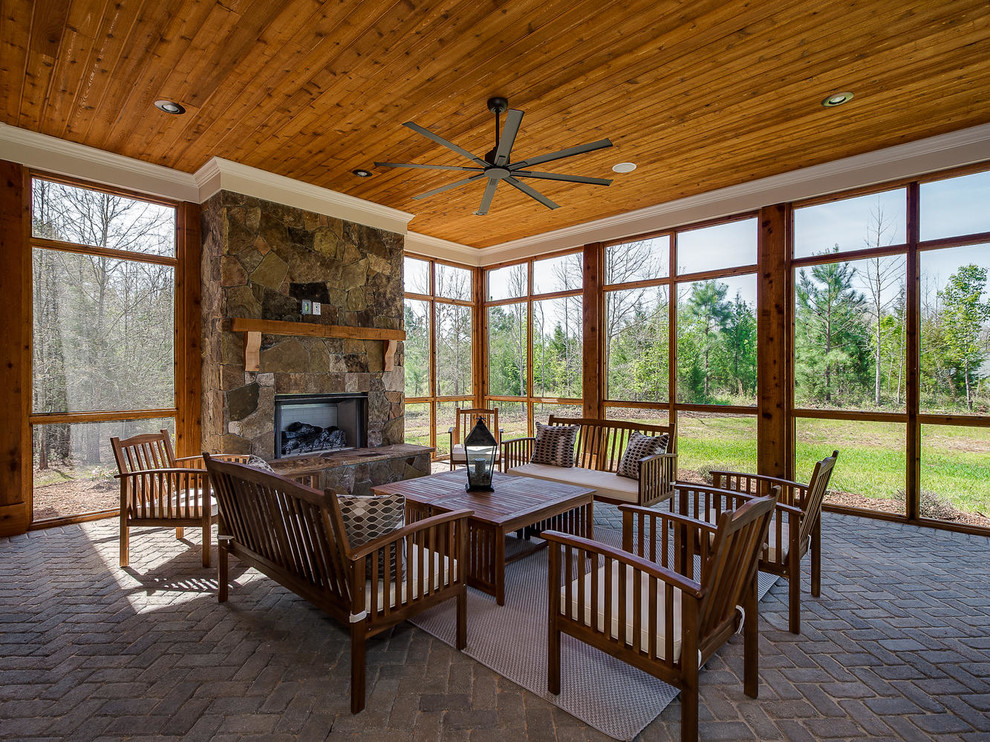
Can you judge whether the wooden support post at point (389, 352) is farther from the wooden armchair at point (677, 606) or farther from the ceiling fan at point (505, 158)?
the wooden armchair at point (677, 606)

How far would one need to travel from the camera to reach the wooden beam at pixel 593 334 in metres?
6.38

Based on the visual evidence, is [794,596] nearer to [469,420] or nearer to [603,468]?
[603,468]

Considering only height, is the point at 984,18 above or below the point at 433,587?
above

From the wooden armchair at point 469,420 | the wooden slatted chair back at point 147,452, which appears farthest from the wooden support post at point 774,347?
the wooden slatted chair back at point 147,452

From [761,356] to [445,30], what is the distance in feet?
14.1

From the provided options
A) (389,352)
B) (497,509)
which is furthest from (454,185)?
(389,352)

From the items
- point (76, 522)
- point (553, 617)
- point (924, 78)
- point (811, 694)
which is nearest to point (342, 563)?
point (553, 617)

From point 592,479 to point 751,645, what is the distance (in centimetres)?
225

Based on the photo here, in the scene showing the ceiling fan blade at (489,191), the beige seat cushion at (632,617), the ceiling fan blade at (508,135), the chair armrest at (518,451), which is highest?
the ceiling fan blade at (508,135)

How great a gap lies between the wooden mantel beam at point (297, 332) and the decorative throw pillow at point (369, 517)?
10.5 ft

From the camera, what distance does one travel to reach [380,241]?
588cm

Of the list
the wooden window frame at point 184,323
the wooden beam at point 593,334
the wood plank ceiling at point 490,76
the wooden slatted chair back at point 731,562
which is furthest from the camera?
the wooden beam at point 593,334

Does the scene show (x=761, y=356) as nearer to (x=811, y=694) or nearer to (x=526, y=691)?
(x=811, y=694)

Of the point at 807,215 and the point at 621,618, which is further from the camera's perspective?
the point at 807,215
